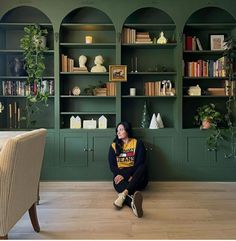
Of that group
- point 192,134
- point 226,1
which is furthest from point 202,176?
point 226,1

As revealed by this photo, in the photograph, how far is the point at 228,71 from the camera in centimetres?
430

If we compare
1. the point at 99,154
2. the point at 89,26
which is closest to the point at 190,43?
the point at 89,26

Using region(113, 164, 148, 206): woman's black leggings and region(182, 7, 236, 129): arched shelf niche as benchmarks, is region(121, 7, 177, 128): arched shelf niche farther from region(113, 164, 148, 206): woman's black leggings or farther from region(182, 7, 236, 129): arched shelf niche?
region(113, 164, 148, 206): woman's black leggings

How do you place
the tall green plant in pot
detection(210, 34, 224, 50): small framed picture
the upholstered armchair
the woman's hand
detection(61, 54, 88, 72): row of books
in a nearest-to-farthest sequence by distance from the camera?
the upholstered armchair → the woman's hand → the tall green plant in pot → detection(61, 54, 88, 72): row of books → detection(210, 34, 224, 50): small framed picture

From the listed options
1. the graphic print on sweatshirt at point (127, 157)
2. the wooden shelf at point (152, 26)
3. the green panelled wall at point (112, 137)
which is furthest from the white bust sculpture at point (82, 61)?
the graphic print on sweatshirt at point (127, 157)

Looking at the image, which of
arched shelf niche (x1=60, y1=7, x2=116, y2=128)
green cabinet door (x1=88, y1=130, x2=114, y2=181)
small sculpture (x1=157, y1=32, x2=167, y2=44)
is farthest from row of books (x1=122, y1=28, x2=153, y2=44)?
green cabinet door (x1=88, y1=130, x2=114, y2=181)

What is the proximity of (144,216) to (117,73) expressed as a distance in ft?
7.16

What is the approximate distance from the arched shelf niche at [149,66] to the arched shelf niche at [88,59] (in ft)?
0.84

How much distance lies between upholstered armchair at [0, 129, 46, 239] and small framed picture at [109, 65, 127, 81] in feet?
7.13

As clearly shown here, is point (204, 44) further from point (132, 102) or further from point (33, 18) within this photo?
point (33, 18)

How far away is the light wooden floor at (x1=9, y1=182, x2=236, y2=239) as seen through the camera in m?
2.57

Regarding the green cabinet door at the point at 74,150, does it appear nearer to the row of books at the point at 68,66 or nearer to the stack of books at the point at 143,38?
the row of books at the point at 68,66

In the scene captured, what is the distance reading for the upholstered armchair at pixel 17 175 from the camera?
71.2 inches

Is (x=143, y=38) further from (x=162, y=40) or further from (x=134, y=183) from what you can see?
(x=134, y=183)
